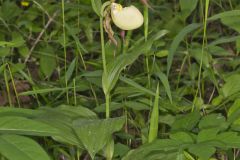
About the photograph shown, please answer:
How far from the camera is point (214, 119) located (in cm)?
114

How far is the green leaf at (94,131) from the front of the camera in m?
0.96

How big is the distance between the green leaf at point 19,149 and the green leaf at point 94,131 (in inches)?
5.4

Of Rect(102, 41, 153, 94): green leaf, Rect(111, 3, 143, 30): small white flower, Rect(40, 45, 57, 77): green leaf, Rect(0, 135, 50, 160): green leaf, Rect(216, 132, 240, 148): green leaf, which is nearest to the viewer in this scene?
Rect(0, 135, 50, 160): green leaf

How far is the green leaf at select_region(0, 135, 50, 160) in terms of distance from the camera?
0.80 metres

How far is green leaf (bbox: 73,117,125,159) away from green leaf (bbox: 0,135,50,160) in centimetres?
14

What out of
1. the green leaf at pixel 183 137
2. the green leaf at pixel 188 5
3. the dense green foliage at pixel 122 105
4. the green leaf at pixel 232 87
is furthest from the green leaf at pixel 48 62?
the green leaf at pixel 183 137

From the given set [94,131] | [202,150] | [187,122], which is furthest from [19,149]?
[187,122]

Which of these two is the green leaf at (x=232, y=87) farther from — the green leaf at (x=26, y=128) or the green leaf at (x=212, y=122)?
the green leaf at (x=26, y=128)

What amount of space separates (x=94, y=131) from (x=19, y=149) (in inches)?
7.8

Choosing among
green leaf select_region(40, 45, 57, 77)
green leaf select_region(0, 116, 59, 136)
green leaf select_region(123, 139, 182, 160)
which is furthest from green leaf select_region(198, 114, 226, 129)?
green leaf select_region(40, 45, 57, 77)

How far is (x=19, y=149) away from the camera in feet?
2.72

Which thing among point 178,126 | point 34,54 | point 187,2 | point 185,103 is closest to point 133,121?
point 185,103

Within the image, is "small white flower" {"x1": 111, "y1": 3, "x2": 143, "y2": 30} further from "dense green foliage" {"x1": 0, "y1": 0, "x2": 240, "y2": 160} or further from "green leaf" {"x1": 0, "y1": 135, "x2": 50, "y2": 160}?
"green leaf" {"x1": 0, "y1": 135, "x2": 50, "y2": 160}

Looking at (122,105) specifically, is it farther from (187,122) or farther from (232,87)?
(232,87)
